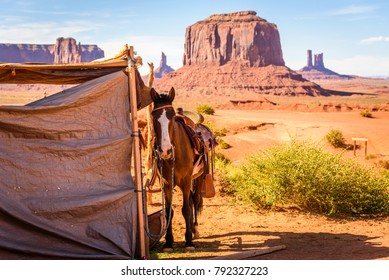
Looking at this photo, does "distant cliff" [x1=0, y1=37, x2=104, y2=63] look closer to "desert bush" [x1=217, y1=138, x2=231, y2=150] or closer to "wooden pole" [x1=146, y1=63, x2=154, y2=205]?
"desert bush" [x1=217, y1=138, x2=231, y2=150]

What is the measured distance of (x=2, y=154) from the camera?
6383 millimetres

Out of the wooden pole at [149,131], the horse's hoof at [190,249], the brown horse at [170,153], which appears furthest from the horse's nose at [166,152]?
the horse's hoof at [190,249]

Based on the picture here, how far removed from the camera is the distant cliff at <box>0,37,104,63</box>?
594 ft

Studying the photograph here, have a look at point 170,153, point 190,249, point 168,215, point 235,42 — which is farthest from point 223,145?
point 235,42

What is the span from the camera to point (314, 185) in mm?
11828

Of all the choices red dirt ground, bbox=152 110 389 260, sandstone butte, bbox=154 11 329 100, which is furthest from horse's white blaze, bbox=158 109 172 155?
sandstone butte, bbox=154 11 329 100

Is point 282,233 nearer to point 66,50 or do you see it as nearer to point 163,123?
point 163,123

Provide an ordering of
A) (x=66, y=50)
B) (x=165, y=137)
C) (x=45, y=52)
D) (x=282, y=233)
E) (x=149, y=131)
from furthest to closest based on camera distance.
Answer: (x=45, y=52), (x=66, y=50), (x=282, y=233), (x=149, y=131), (x=165, y=137)

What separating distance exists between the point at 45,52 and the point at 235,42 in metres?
95.7

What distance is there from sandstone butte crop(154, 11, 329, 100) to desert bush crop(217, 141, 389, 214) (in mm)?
86921

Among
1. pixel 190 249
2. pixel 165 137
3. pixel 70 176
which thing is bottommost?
pixel 190 249

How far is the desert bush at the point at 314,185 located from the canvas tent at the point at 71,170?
17.8 feet

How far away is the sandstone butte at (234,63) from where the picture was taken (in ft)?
347
